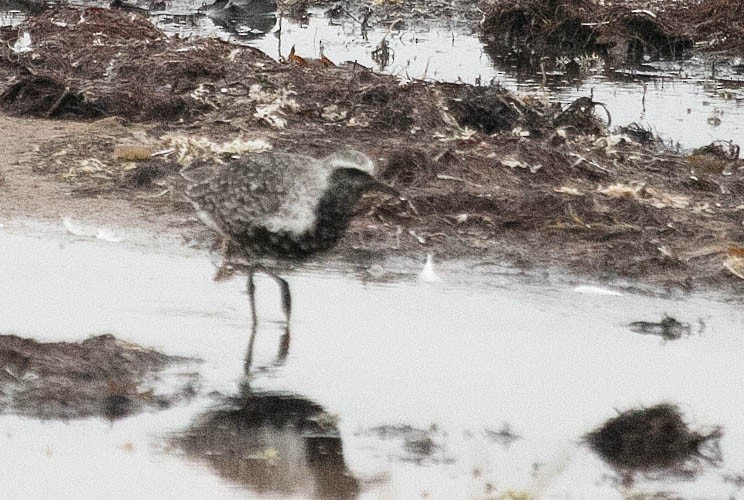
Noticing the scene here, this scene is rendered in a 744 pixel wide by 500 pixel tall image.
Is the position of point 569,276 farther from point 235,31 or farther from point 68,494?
point 235,31

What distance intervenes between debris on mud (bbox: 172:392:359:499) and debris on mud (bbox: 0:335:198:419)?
0.35m

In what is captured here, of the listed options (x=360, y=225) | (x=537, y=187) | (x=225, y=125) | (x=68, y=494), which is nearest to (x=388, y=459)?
(x=68, y=494)

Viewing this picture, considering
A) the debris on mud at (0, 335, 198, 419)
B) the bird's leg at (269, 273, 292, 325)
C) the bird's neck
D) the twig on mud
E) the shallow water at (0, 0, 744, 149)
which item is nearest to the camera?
the debris on mud at (0, 335, 198, 419)

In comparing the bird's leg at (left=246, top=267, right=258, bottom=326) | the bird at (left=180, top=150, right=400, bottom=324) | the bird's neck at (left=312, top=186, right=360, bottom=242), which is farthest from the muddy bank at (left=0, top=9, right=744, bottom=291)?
the bird's neck at (left=312, top=186, right=360, bottom=242)

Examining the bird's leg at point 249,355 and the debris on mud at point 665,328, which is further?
the debris on mud at point 665,328

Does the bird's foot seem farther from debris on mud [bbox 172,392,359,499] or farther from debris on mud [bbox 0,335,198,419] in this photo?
debris on mud [bbox 172,392,359,499]

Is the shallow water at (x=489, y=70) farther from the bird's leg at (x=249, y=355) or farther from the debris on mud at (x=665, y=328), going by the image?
the bird's leg at (x=249, y=355)

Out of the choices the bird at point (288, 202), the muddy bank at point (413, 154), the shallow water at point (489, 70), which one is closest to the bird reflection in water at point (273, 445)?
the bird at point (288, 202)

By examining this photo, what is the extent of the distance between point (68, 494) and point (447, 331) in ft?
8.62

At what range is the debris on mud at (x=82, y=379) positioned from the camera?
19.6 ft

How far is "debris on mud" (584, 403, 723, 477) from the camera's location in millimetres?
5621

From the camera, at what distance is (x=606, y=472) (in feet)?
18.1

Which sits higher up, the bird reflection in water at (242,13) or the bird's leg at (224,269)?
the bird reflection in water at (242,13)

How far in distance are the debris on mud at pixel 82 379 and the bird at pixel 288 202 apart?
2.90 feet
